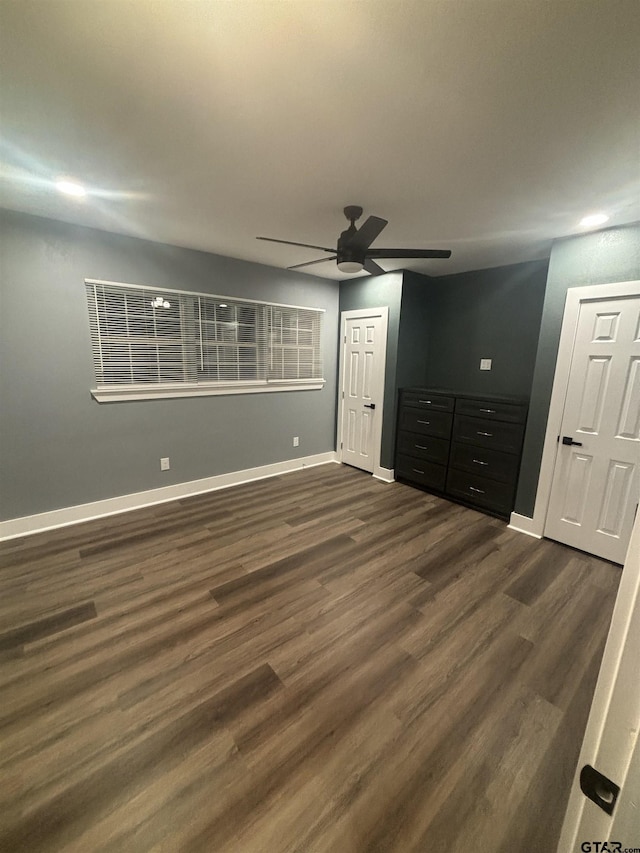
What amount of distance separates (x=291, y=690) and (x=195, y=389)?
2.80 meters

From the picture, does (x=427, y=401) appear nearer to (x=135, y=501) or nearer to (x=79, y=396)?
(x=135, y=501)

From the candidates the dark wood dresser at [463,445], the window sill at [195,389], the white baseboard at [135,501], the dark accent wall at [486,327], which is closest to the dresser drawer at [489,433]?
the dark wood dresser at [463,445]

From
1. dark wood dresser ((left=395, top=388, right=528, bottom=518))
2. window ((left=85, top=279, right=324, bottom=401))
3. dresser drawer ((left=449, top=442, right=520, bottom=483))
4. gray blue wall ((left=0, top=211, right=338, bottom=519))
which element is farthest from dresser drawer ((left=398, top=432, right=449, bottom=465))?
gray blue wall ((left=0, top=211, right=338, bottom=519))

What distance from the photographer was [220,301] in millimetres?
3492

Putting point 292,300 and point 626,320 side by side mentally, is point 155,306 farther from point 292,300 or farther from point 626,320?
point 626,320

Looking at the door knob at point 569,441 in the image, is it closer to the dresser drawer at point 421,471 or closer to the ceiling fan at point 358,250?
the dresser drawer at point 421,471

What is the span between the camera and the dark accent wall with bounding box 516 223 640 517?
2.36 m

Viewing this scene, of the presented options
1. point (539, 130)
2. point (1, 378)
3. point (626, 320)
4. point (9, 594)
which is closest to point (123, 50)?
point (539, 130)

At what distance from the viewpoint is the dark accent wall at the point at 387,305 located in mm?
3836

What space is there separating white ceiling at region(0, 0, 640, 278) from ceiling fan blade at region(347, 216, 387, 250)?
216mm

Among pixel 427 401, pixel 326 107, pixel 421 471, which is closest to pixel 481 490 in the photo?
pixel 421 471

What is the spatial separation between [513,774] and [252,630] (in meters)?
1.30

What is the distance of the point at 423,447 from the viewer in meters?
3.82

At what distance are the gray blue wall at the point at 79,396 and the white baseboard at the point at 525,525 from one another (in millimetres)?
2945
